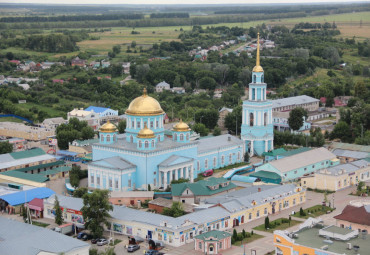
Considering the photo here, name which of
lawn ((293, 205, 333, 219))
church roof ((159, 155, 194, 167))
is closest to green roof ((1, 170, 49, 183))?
church roof ((159, 155, 194, 167))

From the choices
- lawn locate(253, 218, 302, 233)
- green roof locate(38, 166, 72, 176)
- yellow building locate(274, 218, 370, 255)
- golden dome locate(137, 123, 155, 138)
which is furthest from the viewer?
green roof locate(38, 166, 72, 176)

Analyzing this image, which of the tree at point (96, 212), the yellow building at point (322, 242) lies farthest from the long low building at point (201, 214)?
the yellow building at point (322, 242)

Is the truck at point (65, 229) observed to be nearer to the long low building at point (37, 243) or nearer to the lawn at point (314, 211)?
the long low building at point (37, 243)

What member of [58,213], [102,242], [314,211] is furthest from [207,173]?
[102,242]

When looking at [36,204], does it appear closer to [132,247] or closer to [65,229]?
[65,229]

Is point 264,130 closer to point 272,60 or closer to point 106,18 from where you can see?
point 272,60

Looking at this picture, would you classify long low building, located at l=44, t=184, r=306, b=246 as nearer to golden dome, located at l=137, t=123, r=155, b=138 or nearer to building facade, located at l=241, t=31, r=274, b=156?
golden dome, located at l=137, t=123, r=155, b=138
